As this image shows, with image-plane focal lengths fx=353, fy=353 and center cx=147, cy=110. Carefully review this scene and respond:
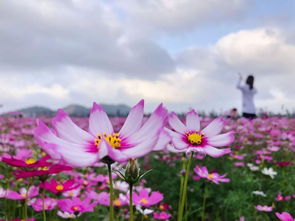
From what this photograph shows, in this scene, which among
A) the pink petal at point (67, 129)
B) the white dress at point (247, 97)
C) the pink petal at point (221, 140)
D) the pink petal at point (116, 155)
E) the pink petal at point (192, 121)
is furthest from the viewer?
the white dress at point (247, 97)

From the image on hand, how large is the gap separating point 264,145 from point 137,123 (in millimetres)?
4458

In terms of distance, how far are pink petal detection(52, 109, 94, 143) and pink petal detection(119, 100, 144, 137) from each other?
0.07 m

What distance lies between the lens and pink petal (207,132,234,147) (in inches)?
27.3

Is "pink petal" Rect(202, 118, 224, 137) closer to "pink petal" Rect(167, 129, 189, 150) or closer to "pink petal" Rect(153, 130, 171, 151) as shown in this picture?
"pink petal" Rect(167, 129, 189, 150)

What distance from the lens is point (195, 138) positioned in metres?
0.75

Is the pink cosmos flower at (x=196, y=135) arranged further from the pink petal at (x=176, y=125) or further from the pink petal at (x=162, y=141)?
the pink petal at (x=162, y=141)

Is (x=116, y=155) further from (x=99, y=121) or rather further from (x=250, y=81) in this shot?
(x=250, y=81)

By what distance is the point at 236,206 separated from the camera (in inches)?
99.9

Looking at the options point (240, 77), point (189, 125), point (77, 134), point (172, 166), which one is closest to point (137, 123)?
point (77, 134)

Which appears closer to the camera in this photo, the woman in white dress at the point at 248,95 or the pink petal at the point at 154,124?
the pink petal at the point at 154,124

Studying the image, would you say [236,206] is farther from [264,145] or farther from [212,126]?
[264,145]

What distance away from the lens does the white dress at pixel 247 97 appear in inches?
384

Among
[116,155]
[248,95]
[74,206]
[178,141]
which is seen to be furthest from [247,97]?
[116,155]

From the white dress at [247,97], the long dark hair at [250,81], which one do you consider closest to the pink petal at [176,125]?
the white dress at [247,97]
